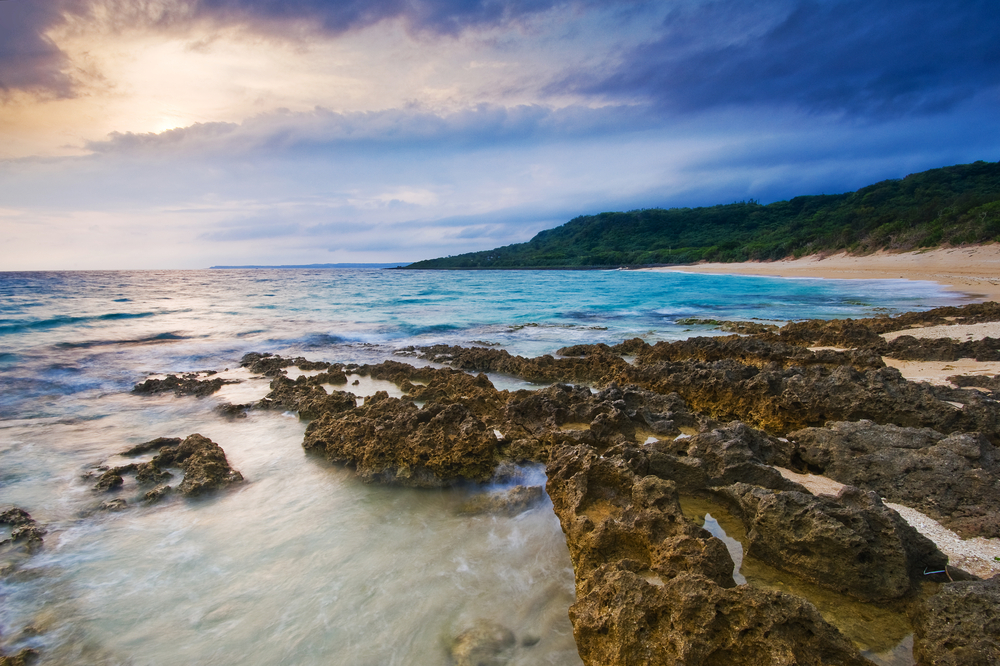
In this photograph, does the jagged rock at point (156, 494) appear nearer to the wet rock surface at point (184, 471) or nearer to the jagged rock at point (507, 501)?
the wet rock surface at point (184, 471)

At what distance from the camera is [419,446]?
528 centimetres

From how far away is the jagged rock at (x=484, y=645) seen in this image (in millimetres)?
3002

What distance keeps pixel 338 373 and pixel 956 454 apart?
982 cm

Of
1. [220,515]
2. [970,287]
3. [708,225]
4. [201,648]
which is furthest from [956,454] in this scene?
[708,225]

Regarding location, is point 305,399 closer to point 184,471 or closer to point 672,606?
point 184,471

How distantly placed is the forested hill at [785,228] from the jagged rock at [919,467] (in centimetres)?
4698

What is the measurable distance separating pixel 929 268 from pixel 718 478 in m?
45.0

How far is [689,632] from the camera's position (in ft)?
7.72

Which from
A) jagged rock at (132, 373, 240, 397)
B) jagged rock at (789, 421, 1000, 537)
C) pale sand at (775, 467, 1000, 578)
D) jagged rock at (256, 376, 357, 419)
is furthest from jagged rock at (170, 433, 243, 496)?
pale sand at (775, 467, 1000, 578)

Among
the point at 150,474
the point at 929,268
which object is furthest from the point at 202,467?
the point at 929,268

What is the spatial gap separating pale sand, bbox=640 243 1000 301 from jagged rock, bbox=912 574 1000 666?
21718 mm

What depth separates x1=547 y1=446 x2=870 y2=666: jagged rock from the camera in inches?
90.4

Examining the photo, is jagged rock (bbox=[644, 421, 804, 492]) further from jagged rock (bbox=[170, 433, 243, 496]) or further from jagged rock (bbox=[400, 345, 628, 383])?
jagged rock (bbox=[170, 433, 243, 496])

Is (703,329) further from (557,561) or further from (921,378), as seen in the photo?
(557,561)
